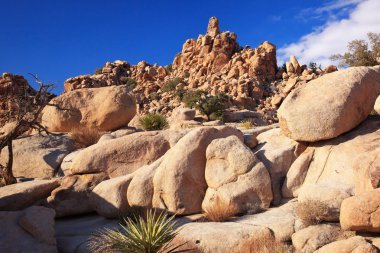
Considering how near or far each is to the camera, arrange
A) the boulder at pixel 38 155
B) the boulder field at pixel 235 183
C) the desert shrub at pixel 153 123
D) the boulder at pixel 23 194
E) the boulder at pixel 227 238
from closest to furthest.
A: the boulder at pixel 227 238 → the boulder field at pixel 235 183 → the boulder at pixel 23 194 → the boulder at pixel 38 155 → the desert shrub at pixel 153 123

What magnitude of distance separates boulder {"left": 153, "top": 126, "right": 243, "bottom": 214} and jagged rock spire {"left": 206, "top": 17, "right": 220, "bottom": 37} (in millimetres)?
55717

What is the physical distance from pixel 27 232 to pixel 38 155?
6.27 meters

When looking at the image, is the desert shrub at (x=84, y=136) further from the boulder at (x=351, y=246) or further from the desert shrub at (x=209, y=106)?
the desert shrub at (x=209, y=106)

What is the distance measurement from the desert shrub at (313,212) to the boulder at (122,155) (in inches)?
214

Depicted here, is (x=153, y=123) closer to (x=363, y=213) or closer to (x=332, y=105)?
(x=332, y=105)

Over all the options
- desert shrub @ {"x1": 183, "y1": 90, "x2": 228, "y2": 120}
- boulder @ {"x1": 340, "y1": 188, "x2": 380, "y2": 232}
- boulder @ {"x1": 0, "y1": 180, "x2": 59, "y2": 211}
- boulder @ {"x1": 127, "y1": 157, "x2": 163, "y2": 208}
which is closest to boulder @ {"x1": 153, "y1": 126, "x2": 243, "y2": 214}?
boulder @ {"x1": 127, "y1": 157, "x2": 163, "y2": 208}

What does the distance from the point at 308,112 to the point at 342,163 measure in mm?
1541

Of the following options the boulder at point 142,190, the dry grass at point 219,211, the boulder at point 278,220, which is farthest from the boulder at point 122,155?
the boulder at point 278,220

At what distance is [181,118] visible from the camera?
27531 millimetres

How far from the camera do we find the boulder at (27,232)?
773 cm

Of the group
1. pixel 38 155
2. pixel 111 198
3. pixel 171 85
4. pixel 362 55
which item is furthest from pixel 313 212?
pixel 171 85

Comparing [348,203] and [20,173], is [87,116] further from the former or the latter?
[348,203]

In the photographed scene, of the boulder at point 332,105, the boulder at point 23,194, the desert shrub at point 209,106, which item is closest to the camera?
the boulder at point 332,105

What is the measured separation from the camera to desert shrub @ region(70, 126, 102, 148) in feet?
48.9
